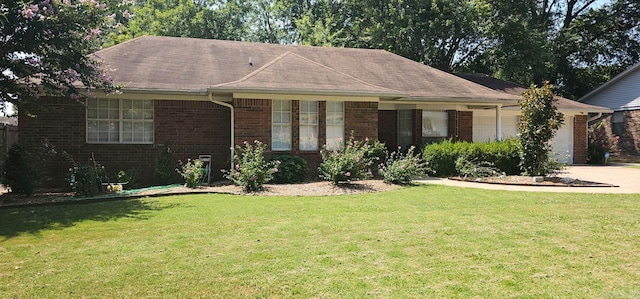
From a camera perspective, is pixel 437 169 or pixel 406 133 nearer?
pixel 437 169

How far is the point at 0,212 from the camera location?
8.91 m

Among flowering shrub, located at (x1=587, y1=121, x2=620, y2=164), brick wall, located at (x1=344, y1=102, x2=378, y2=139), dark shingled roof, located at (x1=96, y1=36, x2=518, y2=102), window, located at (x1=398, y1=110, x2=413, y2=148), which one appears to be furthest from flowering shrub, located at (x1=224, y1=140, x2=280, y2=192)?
flowering shrub, located at (x1=587, y1=121, x2=620, y2=164)

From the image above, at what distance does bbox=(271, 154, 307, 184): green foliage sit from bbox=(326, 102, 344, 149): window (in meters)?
1.50

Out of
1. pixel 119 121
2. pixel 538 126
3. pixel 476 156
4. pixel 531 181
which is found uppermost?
pixel 119 121

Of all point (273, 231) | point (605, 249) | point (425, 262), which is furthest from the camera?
point (273, 231)

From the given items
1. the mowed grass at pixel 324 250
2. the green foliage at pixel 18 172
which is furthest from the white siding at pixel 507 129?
the green foliage at pixel 18 172

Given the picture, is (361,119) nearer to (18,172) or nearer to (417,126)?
(417,126)

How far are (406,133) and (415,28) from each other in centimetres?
1160

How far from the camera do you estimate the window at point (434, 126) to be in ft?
59.0

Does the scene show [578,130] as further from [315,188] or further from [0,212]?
[0,212]

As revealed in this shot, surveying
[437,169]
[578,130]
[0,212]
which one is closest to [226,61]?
[437,169]

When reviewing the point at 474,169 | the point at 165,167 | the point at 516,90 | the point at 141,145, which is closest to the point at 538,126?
the point at 474,169

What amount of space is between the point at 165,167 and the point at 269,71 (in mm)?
4282

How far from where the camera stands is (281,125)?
1399 cm
